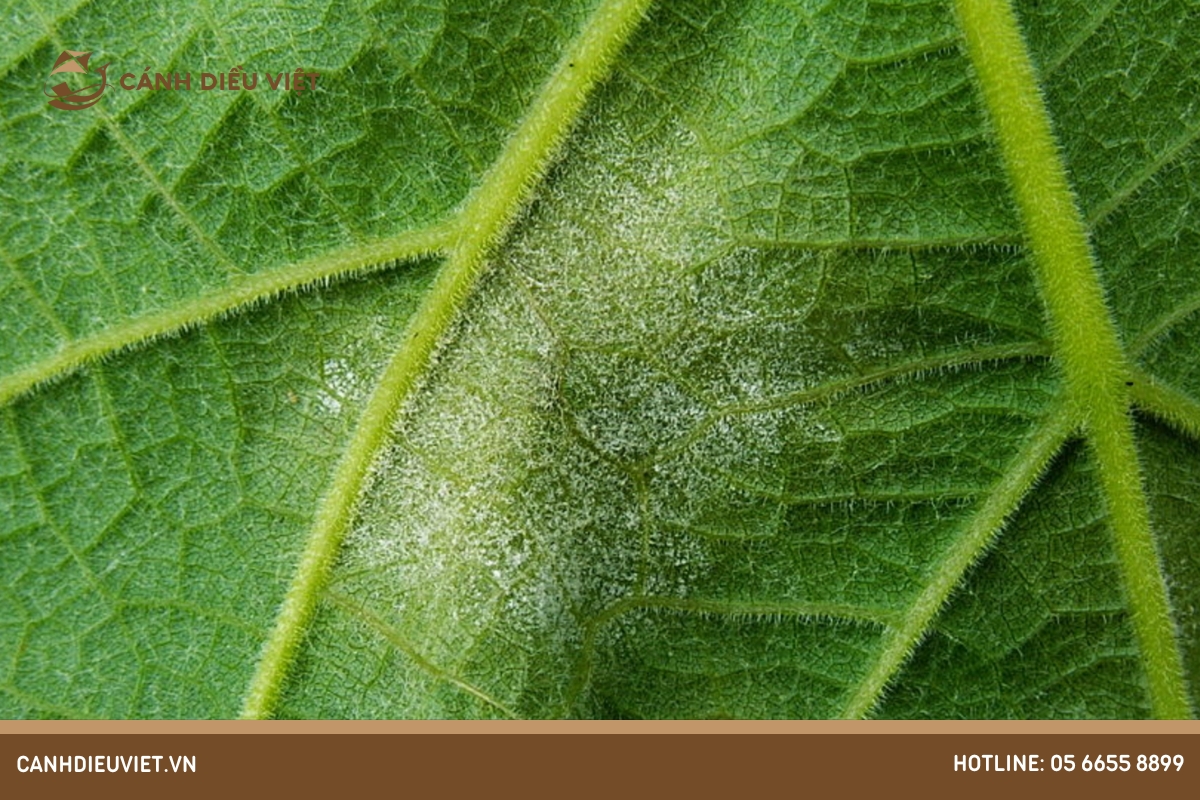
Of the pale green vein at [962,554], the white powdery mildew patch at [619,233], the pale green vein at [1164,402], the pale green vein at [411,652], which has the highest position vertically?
the white powdery mildew patch at [619,233]

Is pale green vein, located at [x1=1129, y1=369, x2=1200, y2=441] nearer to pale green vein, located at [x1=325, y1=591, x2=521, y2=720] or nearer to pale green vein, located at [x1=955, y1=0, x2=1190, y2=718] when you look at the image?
pale green vein, located at [x1=955, y1=0, x2=1190, y2=718]

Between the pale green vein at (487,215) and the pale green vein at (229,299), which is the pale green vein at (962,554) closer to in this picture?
the pale green vein at (487,215)
